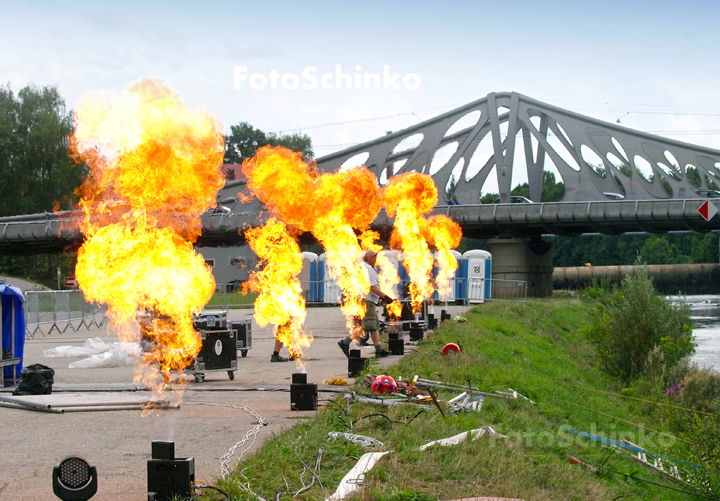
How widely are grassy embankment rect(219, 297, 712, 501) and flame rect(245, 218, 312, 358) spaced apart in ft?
7.93

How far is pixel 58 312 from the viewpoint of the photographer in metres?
25.9

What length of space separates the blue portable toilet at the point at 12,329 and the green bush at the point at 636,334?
1452 cm

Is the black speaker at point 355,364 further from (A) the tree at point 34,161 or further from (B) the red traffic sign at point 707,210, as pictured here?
(A) the tree at point 34,161

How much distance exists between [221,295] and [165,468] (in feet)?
107

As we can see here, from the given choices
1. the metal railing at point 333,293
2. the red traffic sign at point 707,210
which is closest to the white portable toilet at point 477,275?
the metal railing at point 333,293

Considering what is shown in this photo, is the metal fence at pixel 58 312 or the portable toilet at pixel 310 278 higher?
the portable toilet at pixel 310 278

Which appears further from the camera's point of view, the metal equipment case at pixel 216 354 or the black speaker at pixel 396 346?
the black speaker at pixel 396 346

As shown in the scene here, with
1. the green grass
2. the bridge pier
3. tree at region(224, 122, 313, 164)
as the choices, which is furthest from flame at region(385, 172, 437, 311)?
tree at region(224, 122, 313, 164)

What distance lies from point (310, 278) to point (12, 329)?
2900 centimetres

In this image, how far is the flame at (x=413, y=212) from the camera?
67.2 feet

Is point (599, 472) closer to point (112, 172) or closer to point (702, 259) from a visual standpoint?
point (112, 172)

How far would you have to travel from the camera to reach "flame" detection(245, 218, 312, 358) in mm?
13188

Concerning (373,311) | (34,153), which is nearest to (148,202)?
(373,311)

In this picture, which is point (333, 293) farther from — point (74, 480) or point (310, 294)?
point (74, 480)
